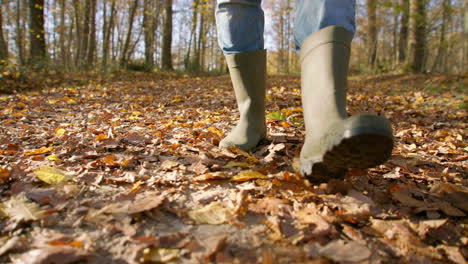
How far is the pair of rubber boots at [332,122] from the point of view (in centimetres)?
88

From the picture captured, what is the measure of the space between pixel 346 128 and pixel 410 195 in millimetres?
523

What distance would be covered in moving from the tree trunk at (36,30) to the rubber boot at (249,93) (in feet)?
25.9

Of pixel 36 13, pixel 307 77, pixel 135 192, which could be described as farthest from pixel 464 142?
pixel 36 13

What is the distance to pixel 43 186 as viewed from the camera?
3.88ft

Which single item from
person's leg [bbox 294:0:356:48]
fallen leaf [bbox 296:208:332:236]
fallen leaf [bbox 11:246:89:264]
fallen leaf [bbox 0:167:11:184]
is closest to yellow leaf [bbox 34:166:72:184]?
fallen leaf [bbox 0:167:11:184]

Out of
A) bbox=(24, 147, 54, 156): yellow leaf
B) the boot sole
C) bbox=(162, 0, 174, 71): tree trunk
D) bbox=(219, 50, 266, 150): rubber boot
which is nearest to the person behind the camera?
the boot sole

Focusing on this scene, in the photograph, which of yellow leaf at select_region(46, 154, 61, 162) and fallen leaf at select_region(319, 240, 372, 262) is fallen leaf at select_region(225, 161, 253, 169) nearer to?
fallen leaf at select_region(319, 240, 372, 262)

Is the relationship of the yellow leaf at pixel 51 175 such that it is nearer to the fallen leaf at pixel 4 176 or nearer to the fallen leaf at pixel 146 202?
the fallen leaf at pixel 4 176

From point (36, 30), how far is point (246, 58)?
28.8 ft

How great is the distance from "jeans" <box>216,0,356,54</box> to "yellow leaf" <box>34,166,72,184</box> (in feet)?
3.18

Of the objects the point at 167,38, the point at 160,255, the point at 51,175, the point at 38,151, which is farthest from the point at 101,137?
the point at 167,38

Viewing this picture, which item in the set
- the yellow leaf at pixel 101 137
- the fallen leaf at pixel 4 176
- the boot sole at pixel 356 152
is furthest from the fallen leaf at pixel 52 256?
the yellow leaf at pixel 101 137

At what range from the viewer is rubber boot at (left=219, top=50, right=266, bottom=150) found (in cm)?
156

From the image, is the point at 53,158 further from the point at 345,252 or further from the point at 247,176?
the point at 345,252
